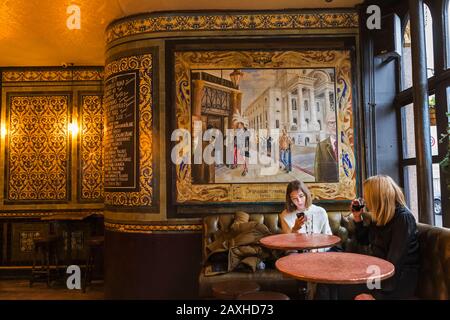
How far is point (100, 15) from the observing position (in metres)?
4.72

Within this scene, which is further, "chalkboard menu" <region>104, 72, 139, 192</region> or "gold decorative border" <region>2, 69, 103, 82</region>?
"gold decorative border" <region>2, 69, 103, 82</region>

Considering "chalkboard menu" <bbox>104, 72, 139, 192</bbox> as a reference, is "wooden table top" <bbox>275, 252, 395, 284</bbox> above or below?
below

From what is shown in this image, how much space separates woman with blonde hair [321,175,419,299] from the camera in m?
2.44

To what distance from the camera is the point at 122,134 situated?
4703 mm

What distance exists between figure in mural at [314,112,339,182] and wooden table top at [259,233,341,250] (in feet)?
4.88

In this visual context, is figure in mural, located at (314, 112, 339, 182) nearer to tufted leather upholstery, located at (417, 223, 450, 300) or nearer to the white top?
the white top

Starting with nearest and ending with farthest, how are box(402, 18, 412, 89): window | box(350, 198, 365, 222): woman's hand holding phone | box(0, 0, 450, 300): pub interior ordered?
box(350, 198, 365, 222): woman's hand holding phone
box(402, 18, 412, 89): window
box(0, 0, 450, 300): pub interior

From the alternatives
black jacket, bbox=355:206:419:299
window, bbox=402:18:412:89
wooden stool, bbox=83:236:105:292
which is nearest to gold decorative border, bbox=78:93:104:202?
wooden stool, bbox=83:236:105:292

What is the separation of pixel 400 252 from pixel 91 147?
5.40 metres

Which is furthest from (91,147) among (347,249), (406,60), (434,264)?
(434,264)

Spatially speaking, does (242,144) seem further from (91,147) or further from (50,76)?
(50,76)
